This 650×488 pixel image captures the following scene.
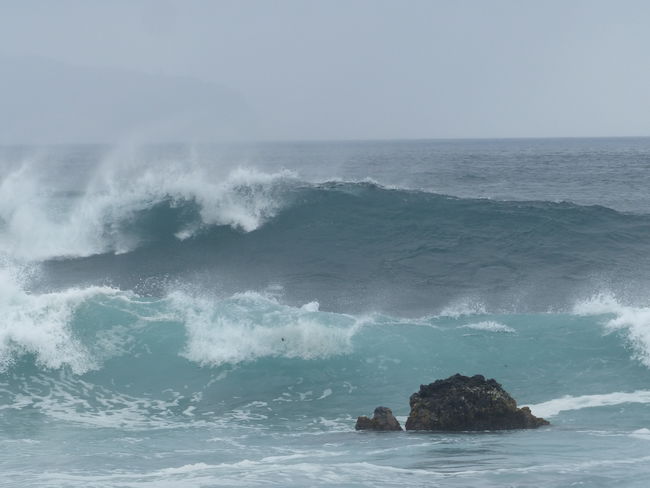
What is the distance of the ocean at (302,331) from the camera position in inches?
448

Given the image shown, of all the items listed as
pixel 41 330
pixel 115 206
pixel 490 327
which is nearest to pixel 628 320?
pixel 490 327

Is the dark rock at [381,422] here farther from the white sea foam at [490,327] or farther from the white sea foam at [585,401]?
the white sea foam at [490,327]

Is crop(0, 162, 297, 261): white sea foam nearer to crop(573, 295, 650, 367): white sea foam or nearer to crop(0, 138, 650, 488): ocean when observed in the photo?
crop(0, 138, 650, 488): ocean

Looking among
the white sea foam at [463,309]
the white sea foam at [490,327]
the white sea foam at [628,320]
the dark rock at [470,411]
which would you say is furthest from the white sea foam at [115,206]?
the dark rock at [470,411]

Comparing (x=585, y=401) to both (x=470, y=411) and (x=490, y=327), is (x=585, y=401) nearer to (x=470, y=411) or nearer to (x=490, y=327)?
(x=470, y=411)

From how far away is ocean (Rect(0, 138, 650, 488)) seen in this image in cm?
1138

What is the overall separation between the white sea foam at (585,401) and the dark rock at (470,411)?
148cm

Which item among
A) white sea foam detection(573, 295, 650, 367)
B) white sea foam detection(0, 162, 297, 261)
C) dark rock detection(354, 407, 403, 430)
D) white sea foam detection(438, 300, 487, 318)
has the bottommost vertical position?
dark rock detection(354, 407, 403, 430)

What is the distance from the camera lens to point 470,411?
1269cm

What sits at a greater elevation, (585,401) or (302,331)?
(302,331)

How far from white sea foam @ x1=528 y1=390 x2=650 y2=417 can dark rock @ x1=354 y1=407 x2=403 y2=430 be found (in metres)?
2.88

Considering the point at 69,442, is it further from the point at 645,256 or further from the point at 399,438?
the point at 645,256

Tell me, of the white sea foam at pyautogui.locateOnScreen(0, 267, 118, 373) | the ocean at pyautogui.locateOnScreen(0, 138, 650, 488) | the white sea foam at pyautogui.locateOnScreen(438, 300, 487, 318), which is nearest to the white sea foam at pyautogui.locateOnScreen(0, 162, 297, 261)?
the ocean at pyautogui.locateOnScreen(0, 138, 650, 488)

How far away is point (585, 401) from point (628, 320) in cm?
435
